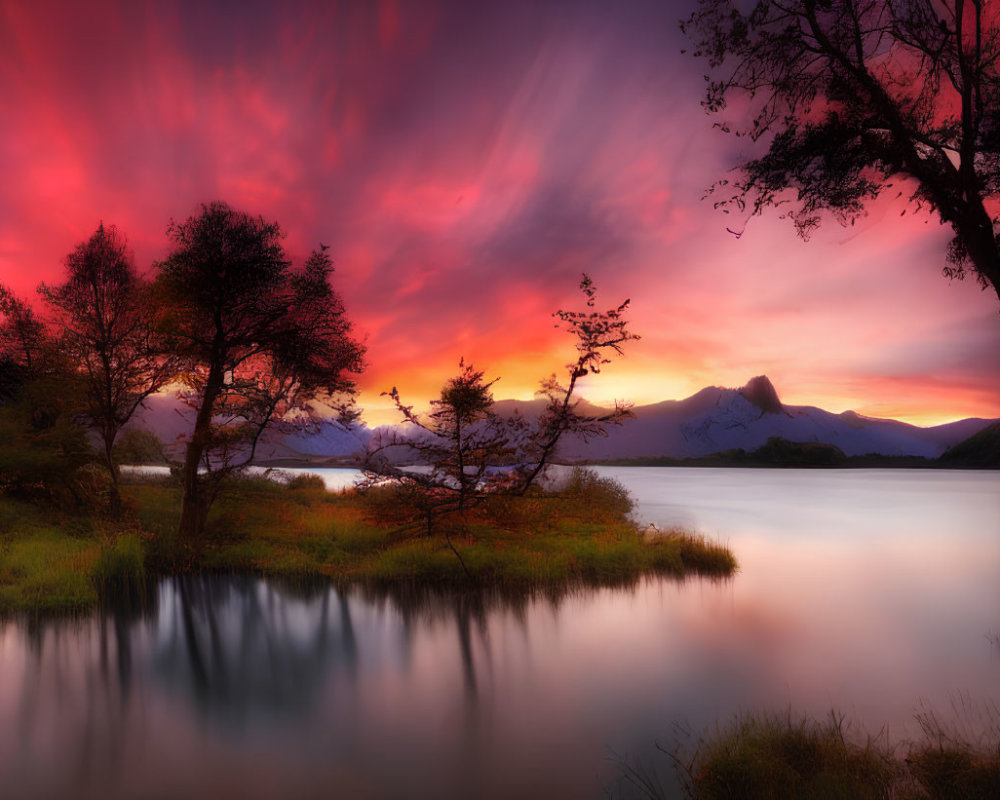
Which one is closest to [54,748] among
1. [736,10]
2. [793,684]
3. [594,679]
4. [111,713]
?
[111,713]

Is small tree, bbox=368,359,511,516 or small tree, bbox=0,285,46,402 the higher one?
small tree, bbox=0,285,46,402

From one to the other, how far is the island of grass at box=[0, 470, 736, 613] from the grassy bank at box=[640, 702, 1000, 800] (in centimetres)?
1038

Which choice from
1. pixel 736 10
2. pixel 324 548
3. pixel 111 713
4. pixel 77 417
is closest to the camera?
pixel 111 713

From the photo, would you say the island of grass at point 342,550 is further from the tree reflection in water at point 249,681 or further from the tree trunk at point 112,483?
the tree reflection in water at point 249,681

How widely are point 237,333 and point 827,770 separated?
20537mm

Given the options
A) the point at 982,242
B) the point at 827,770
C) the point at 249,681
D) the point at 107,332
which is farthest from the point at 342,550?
the point at 982,242

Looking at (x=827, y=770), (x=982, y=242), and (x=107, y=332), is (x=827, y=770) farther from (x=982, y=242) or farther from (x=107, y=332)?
(x=107, y=332)

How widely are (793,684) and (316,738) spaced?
9211 millimetres

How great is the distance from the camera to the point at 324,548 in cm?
2089

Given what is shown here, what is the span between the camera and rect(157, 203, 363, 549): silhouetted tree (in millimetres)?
18812

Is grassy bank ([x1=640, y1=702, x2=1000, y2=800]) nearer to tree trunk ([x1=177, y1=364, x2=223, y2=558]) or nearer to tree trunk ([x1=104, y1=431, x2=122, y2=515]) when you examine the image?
tree trunk ([x1=177, y1=364, x2=223, y2=558])

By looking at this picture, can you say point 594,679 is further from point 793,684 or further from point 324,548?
point 324,548

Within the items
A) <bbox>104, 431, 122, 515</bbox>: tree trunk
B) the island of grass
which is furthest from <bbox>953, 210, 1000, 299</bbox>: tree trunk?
<bbox>104, 431, 122, 515</bbox>: tree trunk

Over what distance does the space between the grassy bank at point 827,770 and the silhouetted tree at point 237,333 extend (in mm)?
17306
